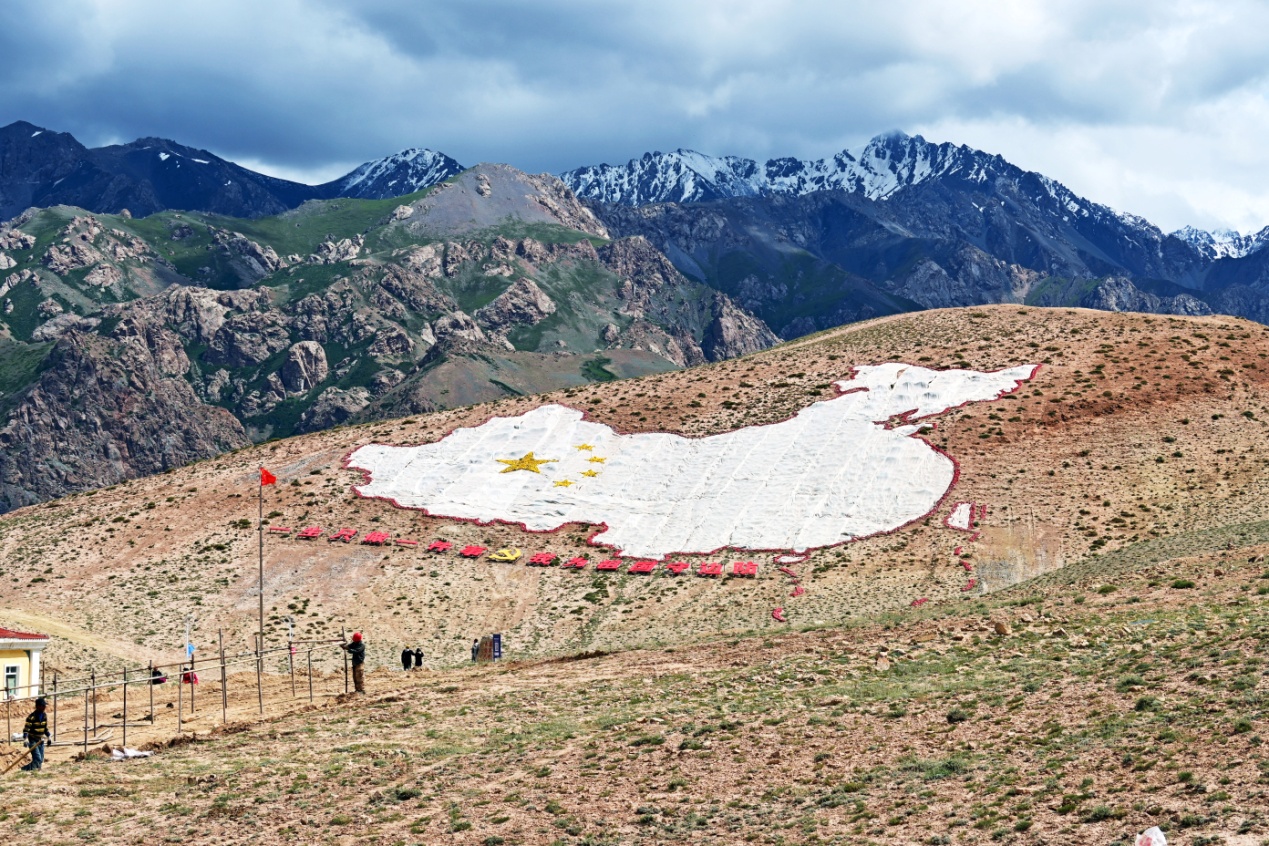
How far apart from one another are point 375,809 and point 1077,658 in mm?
21814

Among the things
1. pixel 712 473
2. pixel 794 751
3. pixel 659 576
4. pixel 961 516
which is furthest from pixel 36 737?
pixel 712 473

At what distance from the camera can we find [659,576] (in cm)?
7625

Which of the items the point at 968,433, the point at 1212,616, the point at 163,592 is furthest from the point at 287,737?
the point at 968,433

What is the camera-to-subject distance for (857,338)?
115625 millimetres

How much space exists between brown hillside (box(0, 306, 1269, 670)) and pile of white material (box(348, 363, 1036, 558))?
2319 mm

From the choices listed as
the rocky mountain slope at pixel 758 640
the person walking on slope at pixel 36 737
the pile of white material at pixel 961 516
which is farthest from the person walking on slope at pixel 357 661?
the pile of white material at pixel 961 516

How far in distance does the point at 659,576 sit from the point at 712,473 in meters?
15.3

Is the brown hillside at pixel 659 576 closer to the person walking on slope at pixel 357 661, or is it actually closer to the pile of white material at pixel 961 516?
the pile of white material at pixel 961 516

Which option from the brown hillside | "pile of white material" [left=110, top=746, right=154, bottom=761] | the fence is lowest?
"pile of white material" [left=110, top=746, right=154, bottom=761]

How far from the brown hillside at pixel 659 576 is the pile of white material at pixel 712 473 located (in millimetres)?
2319

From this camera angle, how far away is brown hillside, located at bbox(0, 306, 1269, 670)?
69.6 metres

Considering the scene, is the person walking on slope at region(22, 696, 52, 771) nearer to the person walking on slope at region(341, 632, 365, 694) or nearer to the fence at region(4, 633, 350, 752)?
the fence at region(4, 633, 350, 752)

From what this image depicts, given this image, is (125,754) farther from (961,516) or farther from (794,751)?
(961,516)

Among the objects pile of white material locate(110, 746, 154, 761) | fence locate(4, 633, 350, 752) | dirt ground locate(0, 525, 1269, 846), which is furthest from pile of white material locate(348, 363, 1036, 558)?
pile of white material locate(110, 746, 154, 761)
